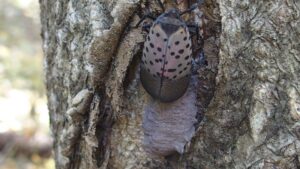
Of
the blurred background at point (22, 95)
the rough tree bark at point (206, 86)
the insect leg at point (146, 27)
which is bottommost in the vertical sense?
the blurred background at point (22, 95)

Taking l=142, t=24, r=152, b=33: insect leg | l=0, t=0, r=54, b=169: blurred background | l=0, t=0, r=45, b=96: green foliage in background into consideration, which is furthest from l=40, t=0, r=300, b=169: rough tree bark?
l=0, t=0, r=45, b=96: green foliage in background

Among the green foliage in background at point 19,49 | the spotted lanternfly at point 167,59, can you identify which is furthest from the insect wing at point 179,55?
the green foliage in background at point 19,49

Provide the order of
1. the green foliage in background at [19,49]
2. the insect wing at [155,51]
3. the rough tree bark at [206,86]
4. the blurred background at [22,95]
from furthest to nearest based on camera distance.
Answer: the green foliage in background at [19,49], the blurred background at [22,95], the insect wing at [155,51], the rough tree bark at [206,86]

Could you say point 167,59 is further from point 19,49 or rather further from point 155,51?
point 19,49

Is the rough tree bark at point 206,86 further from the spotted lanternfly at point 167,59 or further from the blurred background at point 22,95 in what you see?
the blurred background at point 22,95

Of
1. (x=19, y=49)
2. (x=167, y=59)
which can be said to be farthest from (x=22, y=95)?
(x=167, y=59)

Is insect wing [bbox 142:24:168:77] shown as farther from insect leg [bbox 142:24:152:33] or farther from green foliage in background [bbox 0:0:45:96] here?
green foliage in background [bbox 0:0:45:96]
